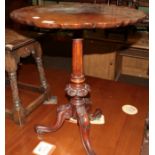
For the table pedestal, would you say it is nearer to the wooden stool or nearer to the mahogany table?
the mahogany table

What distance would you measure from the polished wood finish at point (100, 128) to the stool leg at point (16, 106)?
52mm

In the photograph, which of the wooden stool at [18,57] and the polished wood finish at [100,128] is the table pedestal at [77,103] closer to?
the polished wood finish at [100,128]

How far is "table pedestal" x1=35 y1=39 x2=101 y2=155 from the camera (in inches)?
58.2

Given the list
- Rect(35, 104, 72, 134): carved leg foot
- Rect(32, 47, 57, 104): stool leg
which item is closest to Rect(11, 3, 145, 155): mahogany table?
Rect(35, 104, 72, 134): carved leg foot

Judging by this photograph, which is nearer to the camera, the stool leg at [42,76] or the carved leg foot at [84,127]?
the carved leg foot at [84,127]

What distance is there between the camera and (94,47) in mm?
2785

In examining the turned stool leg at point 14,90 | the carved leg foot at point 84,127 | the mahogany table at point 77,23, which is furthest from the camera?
the turned stool leg at point 14,90

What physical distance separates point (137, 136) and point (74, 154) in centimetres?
46

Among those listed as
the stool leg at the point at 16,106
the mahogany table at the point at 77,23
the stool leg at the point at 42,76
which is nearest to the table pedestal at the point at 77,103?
the mahogany table at the point at 77,23

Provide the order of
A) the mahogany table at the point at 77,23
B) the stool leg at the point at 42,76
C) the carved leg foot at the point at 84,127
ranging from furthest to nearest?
the stool leg at the point at 42,76, the carved leg foot at the point at 84,127, the mahogany table at the point at 77,23

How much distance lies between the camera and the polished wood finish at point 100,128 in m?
1.52

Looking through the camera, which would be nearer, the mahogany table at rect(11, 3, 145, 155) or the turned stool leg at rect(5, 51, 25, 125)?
the mahogany table at rect(11, 3, 145, 155)

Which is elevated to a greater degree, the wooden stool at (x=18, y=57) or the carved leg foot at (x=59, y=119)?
the wooden stool at (x=18, y=57)

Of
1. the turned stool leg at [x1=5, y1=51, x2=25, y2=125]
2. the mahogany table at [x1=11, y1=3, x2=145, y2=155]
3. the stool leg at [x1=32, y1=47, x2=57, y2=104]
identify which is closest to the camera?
the mahogany table at [x1=11, y1=3, x2=145, y2=155]
